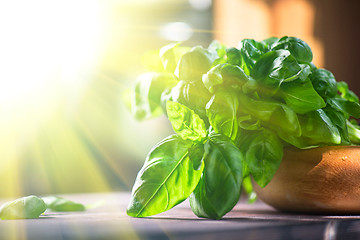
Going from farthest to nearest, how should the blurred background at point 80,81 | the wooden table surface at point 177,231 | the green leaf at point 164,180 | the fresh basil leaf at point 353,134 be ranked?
the blurred background at point 80,81 < the fresh basil leaf at point 353,134 < the green leaf at point 164,180 < the wooden table surface at point 177,231

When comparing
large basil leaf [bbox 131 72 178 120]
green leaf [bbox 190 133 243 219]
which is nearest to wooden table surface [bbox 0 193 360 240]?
green leaf [bbox 190 133 243 219]

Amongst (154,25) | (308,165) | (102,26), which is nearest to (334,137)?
(308,165)

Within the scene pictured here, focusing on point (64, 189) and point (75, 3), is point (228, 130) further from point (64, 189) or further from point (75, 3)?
point (75, 3)

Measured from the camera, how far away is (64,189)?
188cm

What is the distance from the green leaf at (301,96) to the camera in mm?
451

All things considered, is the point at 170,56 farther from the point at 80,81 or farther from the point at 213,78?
the point at 80,81

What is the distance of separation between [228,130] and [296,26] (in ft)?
5.83

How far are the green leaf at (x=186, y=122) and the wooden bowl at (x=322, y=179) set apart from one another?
0.39 feet

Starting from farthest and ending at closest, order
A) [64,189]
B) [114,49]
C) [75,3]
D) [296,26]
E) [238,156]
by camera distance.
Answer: [114,49] → [75,3] → [296,26] → [64,189] → [238,156]

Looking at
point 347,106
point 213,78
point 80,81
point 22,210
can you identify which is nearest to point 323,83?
point 347,106

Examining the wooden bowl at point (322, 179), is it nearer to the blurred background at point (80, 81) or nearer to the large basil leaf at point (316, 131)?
the large basil leaf at point (316, 131)

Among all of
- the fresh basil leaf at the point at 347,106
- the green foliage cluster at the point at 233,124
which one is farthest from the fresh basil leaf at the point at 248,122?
the fresh basil leaf at the point at 347,106

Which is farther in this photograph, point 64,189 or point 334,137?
point 64,189

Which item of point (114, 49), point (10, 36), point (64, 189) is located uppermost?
point (10, 36)
